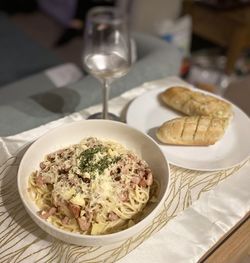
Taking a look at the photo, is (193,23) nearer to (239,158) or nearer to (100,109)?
(100,109)

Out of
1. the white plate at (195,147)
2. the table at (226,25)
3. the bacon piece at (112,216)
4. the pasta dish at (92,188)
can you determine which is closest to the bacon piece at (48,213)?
the pasta dish at (92,188)

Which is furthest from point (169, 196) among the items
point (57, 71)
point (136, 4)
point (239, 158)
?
point (136, 4)

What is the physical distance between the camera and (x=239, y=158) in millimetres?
830

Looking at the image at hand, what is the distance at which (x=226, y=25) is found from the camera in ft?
6.98

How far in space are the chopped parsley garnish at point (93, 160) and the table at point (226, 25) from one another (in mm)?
1597

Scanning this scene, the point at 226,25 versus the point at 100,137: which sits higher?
the point at 100,137

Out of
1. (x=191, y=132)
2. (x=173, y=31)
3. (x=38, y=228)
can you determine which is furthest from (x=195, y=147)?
(x=173, y=31)

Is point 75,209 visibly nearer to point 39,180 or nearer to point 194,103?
point 39,180

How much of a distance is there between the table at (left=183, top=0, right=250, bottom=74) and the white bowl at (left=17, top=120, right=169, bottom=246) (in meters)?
1.50

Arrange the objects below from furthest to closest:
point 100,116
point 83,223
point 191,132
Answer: point 100,116
point 191,132
point 83,223

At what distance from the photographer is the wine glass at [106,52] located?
0.90m

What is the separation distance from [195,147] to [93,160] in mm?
275

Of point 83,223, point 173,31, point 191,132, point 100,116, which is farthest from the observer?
point 173,31

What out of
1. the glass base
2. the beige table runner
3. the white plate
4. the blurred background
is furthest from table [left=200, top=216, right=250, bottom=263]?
the blurred background
